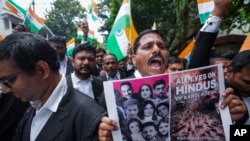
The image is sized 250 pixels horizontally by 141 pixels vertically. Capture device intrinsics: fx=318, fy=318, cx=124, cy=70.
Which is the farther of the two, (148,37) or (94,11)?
(94,11)

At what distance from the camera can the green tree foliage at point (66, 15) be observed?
4469 cm

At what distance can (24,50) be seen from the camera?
1581mm

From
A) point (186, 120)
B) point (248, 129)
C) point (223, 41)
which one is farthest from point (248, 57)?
point (223, 41)

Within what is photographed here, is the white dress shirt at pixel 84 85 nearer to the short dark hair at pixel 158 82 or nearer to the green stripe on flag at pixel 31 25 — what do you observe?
the green stripe on flag at pixel 31 25

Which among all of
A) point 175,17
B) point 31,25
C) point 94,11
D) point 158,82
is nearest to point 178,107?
point 158,82

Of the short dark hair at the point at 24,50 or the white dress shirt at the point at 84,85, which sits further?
the white dress shirt at the point at 84,85

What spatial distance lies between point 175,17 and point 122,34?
11581mm

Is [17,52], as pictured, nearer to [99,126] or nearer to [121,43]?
[99,126]

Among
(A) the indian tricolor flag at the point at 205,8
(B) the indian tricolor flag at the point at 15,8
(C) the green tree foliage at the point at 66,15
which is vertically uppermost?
(C) the green tree foliage at the point at 66,15

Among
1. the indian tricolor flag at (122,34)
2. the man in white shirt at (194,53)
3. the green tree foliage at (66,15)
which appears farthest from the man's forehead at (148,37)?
the green tree foliage at (66,15)

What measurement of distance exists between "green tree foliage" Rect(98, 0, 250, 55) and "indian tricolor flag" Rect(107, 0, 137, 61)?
6.10 meters

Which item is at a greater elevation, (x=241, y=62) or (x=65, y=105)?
(x=241, y=62)

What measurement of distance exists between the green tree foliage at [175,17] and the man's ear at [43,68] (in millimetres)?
10141

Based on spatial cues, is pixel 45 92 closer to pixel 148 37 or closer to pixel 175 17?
pixel 148 37
